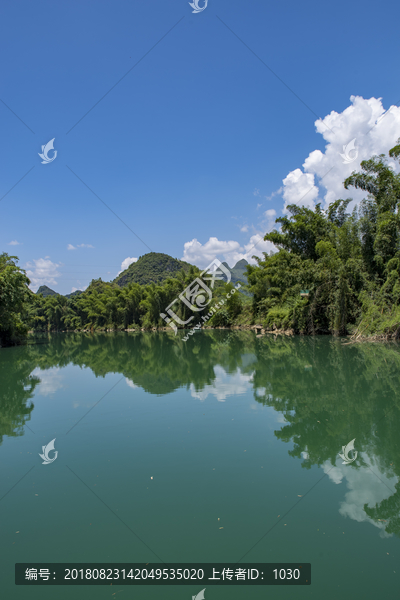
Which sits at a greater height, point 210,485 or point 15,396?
point 15,396

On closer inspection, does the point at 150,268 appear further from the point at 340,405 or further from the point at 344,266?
the point at 340,405

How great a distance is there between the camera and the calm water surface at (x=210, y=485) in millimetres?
2529

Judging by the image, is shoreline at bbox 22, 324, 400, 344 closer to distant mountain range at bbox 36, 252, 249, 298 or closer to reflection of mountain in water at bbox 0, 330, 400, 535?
reflection of mountain in water at bbox 0, 330, 400, 535

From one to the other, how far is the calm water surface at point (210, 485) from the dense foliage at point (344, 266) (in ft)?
30.2

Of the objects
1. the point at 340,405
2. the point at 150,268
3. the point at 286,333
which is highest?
the point at 150,268

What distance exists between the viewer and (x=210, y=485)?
3594 millimetres

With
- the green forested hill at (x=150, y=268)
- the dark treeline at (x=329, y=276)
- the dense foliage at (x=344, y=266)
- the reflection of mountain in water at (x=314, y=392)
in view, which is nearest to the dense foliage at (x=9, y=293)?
the dark treeline at (x=329, y=276)

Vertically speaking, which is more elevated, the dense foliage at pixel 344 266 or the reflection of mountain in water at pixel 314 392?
the dense foliage at pixel 344 266

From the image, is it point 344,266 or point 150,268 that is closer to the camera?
point 344,266

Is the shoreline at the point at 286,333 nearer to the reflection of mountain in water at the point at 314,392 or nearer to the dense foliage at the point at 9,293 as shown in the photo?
the reflection of mountain in water at the point at 314,392

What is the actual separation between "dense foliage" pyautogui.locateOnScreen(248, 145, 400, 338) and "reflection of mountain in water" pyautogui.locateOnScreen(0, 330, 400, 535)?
3278 mm

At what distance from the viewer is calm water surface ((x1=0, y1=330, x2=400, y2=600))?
8.30 ft

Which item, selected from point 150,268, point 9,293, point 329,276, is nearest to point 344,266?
point 329,276

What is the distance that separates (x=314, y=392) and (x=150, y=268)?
8740 centimetres
